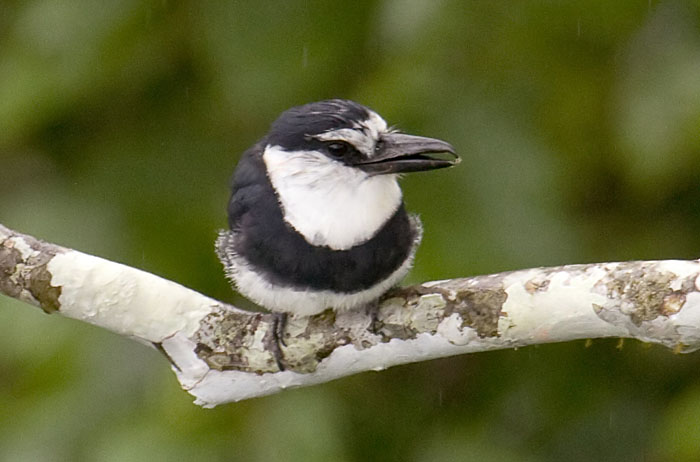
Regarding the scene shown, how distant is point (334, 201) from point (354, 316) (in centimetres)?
24

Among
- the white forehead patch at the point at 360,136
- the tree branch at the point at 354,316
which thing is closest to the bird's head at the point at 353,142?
the white forehead patch at the point at 360,136

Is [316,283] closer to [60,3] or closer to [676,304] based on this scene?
[676,304]

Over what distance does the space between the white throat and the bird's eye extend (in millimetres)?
18

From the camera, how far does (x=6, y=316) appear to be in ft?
10.2

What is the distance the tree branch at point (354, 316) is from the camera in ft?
6.81

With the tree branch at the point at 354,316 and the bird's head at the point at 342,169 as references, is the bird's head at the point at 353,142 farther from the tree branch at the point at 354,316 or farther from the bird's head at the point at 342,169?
the tree branch at the point at 354,316

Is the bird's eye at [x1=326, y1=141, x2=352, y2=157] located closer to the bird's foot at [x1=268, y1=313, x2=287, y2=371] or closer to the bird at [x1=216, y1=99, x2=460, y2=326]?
the bird at [x1=216, y1=99, x2=460, y2=326]

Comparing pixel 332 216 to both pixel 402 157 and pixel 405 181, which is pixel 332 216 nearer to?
pixel 402 157

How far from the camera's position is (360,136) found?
8.09 ft

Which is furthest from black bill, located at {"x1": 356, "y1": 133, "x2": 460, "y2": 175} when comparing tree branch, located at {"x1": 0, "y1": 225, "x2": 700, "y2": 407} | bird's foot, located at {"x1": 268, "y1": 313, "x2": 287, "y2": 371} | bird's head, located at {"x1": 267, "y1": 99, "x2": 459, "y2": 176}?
bird's foot, located at {"x1": 268, "y1": 313, "x2": 287, "y2": 371}

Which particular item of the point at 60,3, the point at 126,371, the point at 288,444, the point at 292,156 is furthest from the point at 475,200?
the point at 60,3

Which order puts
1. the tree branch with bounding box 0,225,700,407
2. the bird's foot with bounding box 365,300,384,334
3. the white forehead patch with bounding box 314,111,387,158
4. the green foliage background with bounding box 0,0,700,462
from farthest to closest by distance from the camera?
1. the green foliage background with bounding box 0,0,700,462
2. the white forehead patch with bounding box 314,111,387,158
3. the bird's foot with bounding box 365,300,384,334
4. the tree branch with bounding box 0,225,700,407

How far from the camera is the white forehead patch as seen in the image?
96.9 inches

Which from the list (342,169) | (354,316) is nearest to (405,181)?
(342,169)
